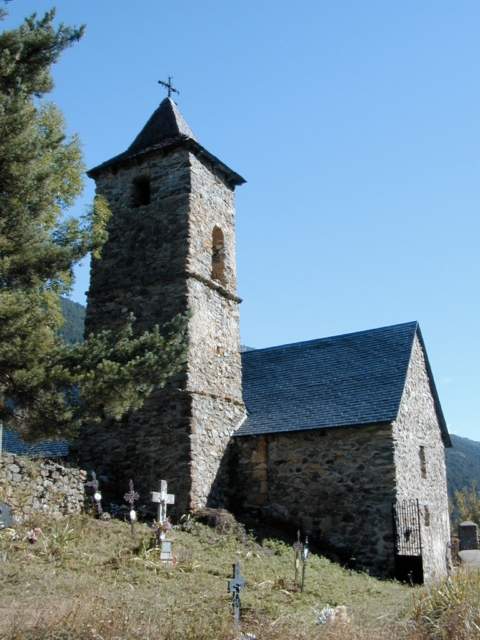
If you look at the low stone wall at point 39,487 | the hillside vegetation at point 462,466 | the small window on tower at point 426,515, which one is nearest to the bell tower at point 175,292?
the low stone wall at point 39,487

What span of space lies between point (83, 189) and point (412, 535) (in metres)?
11.0

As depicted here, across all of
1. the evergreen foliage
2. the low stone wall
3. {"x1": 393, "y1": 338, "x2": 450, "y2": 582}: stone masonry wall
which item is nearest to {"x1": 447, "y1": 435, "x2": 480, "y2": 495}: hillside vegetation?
the evergreen foliage

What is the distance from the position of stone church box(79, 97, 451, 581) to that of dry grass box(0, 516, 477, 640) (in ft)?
5.55

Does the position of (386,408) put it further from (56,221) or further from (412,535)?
(56,221)

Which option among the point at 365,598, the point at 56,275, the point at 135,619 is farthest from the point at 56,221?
the point at 365,598

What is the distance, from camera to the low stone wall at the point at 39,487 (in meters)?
13.2

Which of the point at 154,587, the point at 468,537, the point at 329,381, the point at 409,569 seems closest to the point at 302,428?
the point at 329,381

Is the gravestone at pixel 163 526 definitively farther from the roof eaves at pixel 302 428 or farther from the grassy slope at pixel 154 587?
the roof eaves at pixel 302 428

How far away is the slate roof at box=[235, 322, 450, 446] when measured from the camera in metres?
17.6

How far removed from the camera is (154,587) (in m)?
10.5

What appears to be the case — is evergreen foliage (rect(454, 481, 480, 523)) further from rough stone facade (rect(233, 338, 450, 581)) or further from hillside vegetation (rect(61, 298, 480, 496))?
rough stone facade (rect(233, 338, 450, 581))

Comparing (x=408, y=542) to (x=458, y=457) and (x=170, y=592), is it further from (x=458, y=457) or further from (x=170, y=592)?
(x=458, y=457)

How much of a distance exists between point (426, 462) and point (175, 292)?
27.3 ft

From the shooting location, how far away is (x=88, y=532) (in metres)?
13.2
